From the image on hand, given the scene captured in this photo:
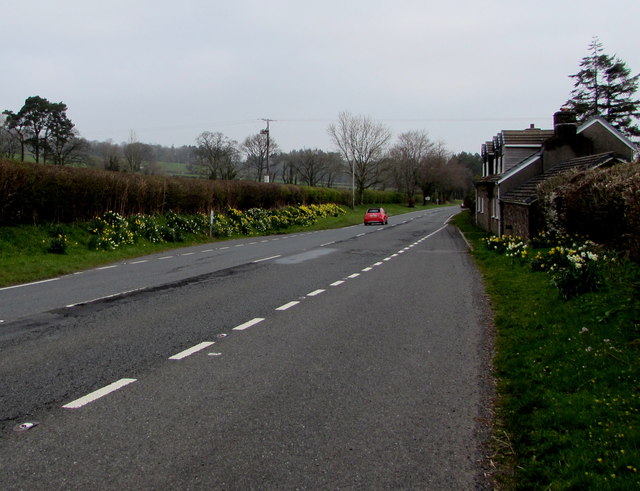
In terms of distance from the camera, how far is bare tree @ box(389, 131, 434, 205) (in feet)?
357

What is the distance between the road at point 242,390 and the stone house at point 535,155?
1657cm

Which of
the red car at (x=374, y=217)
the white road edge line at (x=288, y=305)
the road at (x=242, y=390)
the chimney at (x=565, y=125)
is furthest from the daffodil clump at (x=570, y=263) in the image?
the red car at (x=374, y=217)

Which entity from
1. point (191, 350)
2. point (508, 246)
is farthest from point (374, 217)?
point (191, 350)

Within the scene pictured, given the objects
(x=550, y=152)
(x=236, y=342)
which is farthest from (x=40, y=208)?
(x=550, y=152)

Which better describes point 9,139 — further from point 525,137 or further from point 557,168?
point 557,168

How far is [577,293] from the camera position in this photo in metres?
9.07

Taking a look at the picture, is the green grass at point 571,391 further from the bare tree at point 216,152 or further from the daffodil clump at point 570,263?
the bare tree at point 216,152

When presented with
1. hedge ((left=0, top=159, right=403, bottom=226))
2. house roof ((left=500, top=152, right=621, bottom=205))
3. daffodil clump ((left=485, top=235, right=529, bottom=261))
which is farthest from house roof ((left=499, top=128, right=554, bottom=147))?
hedge ((left=0, top=159, right=403, bottom=226))

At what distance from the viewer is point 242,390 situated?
523 centimetres

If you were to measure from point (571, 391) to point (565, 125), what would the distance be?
27577 mm

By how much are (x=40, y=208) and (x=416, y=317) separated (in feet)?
54.0

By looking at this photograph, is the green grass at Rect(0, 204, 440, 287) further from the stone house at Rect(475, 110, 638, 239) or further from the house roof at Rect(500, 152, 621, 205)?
the stone house at Rect(475, 110, 638, 239)

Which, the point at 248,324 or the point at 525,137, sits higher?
the point at 525,137

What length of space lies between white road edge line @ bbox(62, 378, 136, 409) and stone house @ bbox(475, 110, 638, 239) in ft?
66.1
